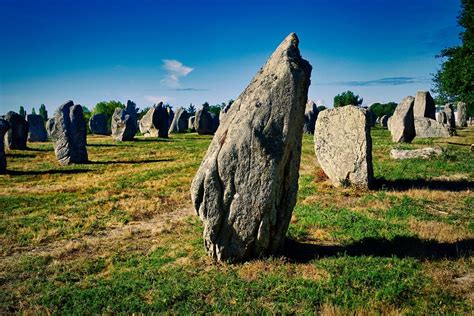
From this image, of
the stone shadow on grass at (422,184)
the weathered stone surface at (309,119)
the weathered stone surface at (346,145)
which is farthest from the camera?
the weathered stone surface at (309,119)

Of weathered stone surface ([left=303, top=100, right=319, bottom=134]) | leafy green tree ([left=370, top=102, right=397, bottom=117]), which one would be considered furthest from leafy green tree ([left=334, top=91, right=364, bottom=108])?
weathered stone surface ([left=303, top=100, right=319, bottom=134])

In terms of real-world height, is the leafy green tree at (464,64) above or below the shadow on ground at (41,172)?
above

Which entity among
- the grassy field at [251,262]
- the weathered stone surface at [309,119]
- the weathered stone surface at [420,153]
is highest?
the weathered stone surface at [309,119]

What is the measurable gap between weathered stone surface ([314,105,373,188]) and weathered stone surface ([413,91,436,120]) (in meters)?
24.7

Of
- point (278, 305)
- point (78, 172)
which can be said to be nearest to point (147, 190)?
point (78, 172)

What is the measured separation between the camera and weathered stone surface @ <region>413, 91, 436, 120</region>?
122 feet

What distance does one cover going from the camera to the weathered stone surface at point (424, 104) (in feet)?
122

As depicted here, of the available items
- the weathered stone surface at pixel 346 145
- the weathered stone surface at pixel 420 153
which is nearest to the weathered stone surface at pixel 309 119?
the weathered stone surface at pixel 420 153

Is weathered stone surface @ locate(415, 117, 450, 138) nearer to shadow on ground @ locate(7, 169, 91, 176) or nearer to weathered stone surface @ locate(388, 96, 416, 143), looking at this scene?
weathered stone surface @ locate(388, 96, 416, 143)

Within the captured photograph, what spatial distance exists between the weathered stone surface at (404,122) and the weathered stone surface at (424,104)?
6.67 meters

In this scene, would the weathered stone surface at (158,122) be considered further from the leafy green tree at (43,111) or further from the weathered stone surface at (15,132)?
the leafy green tree at (43,111)

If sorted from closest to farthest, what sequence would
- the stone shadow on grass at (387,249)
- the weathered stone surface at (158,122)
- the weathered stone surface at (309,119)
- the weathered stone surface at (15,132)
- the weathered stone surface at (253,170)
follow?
the weathered stone surface at (253,170)
the stone shadow on grass at (387,249)
the weathered stone surface at (15,132)
the weathered stone surface at (158,122)
the weathered stone surface at (309,119)

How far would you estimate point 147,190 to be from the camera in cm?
1867

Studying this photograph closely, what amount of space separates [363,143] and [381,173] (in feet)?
13.1
